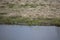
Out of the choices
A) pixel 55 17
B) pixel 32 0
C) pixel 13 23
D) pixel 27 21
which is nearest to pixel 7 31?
pixel 13 23

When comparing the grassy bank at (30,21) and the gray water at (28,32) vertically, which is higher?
the grassy bank at (30,21)

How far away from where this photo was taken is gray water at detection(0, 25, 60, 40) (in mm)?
1312

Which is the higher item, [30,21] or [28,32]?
[30,21]

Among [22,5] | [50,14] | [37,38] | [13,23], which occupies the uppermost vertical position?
[22,5]

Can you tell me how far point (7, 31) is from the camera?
1322mm

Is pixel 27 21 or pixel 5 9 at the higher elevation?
pixel 5 9

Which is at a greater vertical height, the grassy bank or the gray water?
the grassy bank

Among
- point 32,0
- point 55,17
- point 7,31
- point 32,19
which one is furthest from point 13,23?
point 55,17

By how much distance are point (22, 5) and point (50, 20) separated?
370 millimetres

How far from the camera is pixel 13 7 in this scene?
4.58ft

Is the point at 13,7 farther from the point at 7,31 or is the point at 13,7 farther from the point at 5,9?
the point at 7,31

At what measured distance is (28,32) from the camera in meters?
1.33

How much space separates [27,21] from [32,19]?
0.06 meters

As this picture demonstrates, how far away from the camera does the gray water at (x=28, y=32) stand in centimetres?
131
